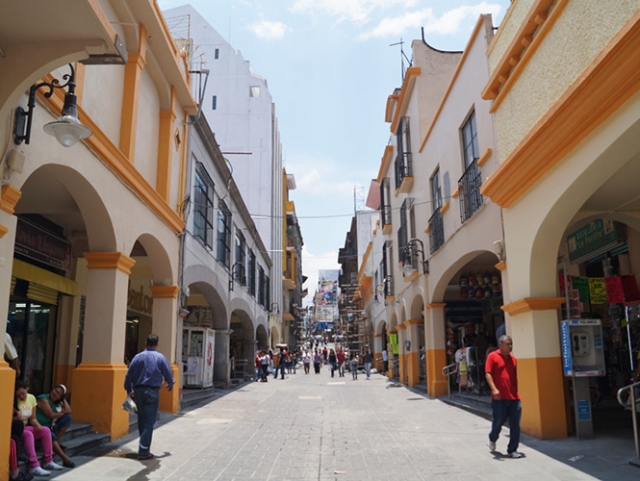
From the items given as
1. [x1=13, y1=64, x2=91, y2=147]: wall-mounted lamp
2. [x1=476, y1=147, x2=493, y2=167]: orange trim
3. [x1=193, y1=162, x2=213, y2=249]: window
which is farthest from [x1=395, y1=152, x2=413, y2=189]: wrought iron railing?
[x1=13, y1=64, x2=91, y2=147]: wall-mounted lamp

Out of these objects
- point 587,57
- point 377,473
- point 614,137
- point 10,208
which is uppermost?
point 587,57

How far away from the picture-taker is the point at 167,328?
12688mm

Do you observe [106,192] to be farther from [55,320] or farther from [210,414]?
[210,414]

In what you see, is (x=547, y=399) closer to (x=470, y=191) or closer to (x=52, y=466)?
(x=470, y=191)

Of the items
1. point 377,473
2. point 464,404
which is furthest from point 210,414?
point 377,473

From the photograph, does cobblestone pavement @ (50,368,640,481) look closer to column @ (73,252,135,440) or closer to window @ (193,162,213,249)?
column @ (73,252,135,440)

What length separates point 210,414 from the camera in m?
12.8

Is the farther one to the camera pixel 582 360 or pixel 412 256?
pixel 412 256

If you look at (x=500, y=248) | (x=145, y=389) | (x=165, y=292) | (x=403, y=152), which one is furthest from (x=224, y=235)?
(x=145, y=389)

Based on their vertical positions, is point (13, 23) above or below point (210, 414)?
above

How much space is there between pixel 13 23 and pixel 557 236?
7.52m

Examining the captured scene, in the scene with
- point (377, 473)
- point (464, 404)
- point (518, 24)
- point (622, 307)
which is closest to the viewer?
point (377, 473)

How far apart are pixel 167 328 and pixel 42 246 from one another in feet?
10.1

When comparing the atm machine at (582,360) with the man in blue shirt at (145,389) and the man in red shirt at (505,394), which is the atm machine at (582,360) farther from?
the man in blue shirt at (145,389)
